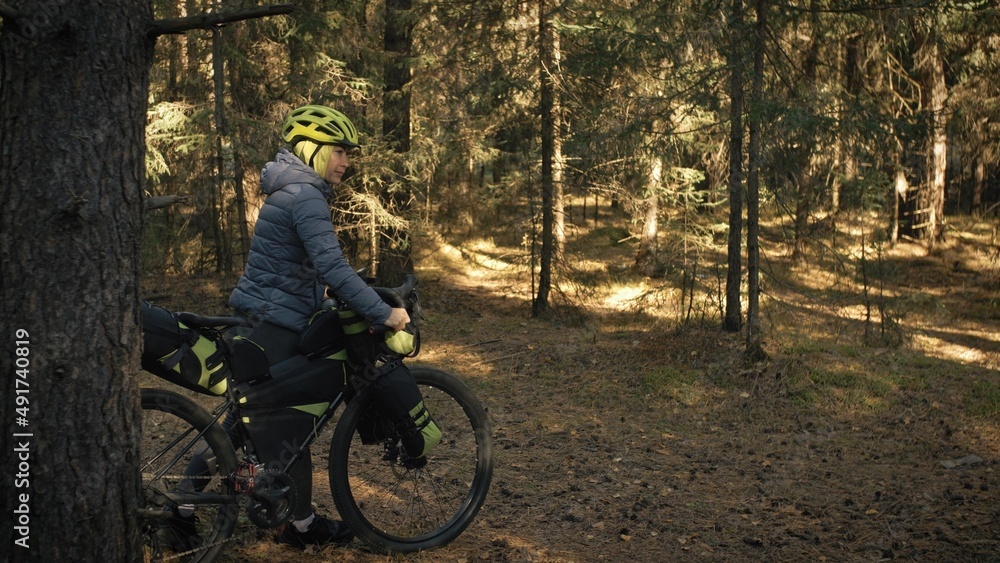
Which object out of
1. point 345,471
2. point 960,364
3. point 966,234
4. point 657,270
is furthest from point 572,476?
point 966,234

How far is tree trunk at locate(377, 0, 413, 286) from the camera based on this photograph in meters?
13.7

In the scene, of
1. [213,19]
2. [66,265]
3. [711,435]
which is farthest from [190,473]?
[711,435]

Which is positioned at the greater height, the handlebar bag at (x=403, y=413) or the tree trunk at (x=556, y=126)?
the tree trunk at (x=556, y=126)

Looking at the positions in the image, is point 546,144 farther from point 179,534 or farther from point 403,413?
point 179,534

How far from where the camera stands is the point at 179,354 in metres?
3.82

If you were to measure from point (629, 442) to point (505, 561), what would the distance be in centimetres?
310

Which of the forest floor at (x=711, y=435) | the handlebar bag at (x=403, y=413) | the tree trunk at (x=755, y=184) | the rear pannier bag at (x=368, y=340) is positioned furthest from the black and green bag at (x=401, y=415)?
the tree trunk at (x=755, y=184)

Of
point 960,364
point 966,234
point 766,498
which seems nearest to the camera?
point 766,498

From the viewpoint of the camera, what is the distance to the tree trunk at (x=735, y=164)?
9422 millimetres

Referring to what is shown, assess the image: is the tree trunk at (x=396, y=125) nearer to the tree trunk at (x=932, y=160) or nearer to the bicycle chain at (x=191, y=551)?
the bicycle chain at (x=191, y=551)

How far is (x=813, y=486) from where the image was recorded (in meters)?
6.42

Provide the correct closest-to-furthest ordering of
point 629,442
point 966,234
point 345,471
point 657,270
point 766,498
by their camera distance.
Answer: point 345,471 → point 766,498 → point 629,442 → point 657,270 → point 966,234

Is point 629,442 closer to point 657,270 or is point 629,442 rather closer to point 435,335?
point 435,335

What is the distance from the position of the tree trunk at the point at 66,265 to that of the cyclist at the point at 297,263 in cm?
85
